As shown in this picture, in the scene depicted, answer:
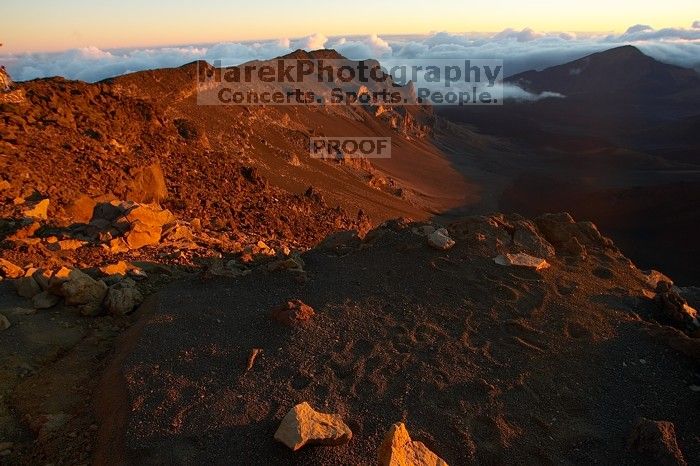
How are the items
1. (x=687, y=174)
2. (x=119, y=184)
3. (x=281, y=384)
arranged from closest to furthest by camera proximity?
(x=281, y=384), (x=119, y=184), (x=687, y=174)

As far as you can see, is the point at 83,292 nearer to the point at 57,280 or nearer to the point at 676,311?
the point at 57,280

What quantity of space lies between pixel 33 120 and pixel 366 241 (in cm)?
822

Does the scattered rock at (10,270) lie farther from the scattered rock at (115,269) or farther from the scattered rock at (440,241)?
the scattered rock at (440,241)

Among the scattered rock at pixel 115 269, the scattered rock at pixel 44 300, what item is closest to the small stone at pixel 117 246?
the scattered rock at pixel 115 269

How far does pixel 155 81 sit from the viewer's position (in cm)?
1986

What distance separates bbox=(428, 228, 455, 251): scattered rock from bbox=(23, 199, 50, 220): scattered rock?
600 cm

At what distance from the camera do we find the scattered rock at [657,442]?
3.81m

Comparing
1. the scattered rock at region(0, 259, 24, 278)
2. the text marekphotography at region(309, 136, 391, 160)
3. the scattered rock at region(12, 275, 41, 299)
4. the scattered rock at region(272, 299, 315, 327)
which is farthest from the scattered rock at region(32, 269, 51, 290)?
the text marekphotography at region(309, 136, 391, 160)

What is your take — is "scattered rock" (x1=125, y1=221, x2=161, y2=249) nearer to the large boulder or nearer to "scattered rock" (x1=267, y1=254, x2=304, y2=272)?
the large boulder

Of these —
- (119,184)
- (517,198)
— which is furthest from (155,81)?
(517,198)

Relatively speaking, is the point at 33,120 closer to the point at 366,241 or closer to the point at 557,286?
the point at 366,241

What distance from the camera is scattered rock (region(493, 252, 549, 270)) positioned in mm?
6512

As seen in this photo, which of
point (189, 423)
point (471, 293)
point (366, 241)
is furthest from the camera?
point (366, 241)

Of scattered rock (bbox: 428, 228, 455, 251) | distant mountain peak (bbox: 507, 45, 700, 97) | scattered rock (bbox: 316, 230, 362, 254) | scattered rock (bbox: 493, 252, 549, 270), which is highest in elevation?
distant mountain peak (bbox: 507, 45, 700, 97)
